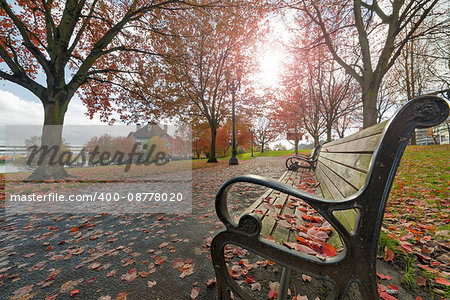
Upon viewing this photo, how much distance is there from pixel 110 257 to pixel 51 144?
7.70 m

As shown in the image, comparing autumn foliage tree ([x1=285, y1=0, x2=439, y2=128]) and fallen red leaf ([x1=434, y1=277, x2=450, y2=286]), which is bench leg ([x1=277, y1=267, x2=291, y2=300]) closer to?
fallen red leaf ([x1=434, y1=277, x2=450, y2=286])

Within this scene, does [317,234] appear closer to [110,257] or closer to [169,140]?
[110,257]

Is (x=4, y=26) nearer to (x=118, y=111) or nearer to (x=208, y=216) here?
(x=118, y=111)

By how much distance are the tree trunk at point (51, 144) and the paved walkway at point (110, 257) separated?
4.70m

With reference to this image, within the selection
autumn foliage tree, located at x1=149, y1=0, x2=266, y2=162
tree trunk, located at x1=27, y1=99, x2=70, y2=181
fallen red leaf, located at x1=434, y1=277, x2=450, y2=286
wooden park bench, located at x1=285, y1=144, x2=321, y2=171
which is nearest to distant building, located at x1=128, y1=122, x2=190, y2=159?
autumn foliage tree, located at x1=149, y1=0, x2=266, y2=162

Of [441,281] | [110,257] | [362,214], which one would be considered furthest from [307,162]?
[110,257]

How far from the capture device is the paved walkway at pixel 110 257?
4.88ft

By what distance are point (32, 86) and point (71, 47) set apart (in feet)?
7.18

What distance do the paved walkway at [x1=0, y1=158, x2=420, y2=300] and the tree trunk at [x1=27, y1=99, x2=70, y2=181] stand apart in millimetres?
4698

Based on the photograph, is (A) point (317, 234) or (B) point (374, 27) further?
(B) point (374, 27)

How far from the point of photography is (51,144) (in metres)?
7.04

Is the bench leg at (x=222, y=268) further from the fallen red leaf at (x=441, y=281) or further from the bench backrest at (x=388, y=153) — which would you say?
the fallen red leaf at (x=441, y=281)

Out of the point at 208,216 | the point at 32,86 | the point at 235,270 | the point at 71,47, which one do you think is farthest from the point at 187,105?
the point at 235,270

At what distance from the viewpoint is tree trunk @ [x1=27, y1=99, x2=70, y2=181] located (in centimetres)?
688
